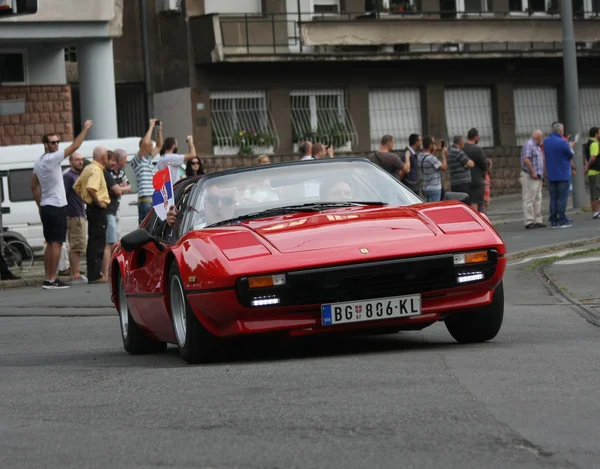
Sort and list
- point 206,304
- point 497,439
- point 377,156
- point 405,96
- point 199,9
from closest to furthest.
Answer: point 497,439 < point 206,304 < point 377,156 < point 199,9 < point 405,96

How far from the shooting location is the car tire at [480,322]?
30.6 ft

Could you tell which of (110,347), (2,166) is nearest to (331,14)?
(2,166)

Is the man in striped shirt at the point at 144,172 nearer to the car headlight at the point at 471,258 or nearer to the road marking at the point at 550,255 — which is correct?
the road marking at the point at 550,255

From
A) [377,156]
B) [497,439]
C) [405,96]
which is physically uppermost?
[405,96]

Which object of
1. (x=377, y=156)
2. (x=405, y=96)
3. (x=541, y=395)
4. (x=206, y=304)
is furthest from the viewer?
(x=405, y=96)

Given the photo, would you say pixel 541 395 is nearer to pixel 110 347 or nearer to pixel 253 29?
pixel 110 347

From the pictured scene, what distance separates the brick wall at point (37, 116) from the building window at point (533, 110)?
14017 mm

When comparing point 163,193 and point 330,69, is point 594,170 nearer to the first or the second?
point 330,69

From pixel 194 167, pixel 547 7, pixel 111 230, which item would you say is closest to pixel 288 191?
pixel 111 230

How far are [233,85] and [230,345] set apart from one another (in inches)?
1131

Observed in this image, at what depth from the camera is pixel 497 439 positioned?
5570 millimetres

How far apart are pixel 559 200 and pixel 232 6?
14.7m

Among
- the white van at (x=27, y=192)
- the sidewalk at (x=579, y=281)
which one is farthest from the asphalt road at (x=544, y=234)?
the white van at (x=27, y=192)

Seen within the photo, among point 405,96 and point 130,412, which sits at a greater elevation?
point 405,96
